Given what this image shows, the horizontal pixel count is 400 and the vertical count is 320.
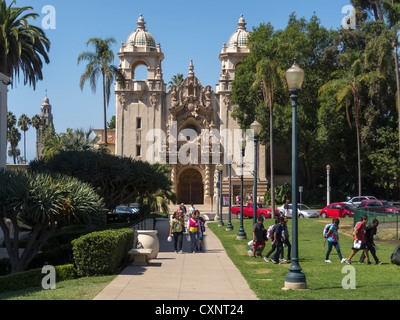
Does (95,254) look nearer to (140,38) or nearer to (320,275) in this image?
(320,275)

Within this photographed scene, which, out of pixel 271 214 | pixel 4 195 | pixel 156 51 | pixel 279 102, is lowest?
pixel 271 214

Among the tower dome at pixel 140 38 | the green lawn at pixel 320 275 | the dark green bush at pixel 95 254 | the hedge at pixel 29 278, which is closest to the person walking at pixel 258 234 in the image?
the green lawn at pixel 320 275

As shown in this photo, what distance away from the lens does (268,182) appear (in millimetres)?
60031

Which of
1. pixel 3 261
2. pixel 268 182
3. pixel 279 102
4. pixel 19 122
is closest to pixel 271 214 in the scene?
pixel 279 102

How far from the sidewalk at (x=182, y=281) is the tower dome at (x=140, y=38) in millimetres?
44723

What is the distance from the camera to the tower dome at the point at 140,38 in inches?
2416

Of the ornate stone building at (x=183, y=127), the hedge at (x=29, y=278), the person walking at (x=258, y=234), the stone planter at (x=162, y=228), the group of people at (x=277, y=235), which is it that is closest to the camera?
the hedge at (x=29, y=278)

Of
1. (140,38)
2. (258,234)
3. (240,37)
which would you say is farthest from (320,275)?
(140,38)

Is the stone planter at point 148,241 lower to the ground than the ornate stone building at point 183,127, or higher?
lower

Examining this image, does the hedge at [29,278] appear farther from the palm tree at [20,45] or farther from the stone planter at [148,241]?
the palm tree at [20,45]

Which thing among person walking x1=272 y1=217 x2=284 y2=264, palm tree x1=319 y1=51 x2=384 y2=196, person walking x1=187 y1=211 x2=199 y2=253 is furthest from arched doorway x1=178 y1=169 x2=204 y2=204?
person walking x1=272 y1=217 x2=284 y2=264

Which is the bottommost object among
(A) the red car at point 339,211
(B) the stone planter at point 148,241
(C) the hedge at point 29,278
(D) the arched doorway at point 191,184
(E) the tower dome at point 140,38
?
(A) the red car at point 339,211

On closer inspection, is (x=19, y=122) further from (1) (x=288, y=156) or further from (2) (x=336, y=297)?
(2) (x=336, y=297)

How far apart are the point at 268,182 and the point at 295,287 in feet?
157
